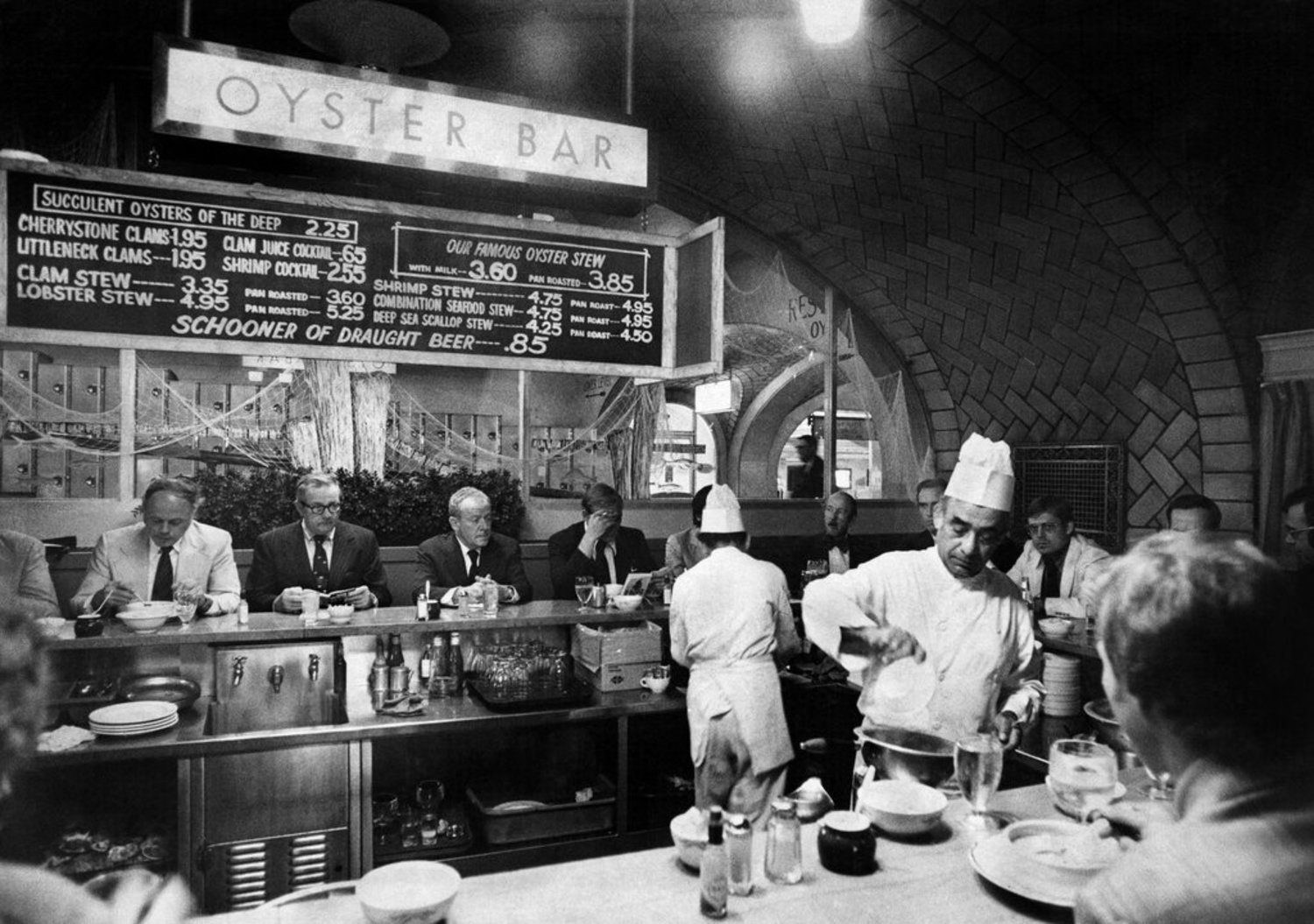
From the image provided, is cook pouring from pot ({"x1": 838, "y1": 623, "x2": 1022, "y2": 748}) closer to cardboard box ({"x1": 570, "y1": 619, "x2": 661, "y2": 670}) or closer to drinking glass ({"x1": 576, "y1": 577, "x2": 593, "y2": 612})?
cardboard box ({"x1": 570, "y1": 619, "x2": 661, "y2": 670})

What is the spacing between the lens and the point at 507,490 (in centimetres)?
856

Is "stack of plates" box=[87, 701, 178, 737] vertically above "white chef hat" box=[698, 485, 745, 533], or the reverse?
"white chef hat" box=[698, 485, 745, 533]

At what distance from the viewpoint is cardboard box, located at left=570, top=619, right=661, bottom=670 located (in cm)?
405

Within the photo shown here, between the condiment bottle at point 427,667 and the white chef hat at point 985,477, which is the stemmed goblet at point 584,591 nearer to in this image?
the condiment bottle at point 427,667

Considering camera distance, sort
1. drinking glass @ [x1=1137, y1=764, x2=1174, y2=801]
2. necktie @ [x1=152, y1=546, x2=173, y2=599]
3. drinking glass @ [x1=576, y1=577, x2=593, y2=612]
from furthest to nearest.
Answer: necktie @ [x1=152, y1=546, x2=173, y2=599]
drinking glass @ [x1=576, y1=577, x2=593, y2=612]
drinking glass @ [x1=1137, y1=764, x2=1174, y2=801]

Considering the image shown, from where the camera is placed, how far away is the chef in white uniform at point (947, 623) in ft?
8.43

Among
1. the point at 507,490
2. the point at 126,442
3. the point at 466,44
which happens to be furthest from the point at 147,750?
the point at 126,442

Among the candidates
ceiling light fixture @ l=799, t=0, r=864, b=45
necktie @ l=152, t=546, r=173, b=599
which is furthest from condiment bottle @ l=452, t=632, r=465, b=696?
ceiling light fixture @ l=799, t=0, r=864, b=45

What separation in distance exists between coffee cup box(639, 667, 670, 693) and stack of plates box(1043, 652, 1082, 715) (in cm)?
178

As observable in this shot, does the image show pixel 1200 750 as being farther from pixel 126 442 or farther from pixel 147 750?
pixel 126 442

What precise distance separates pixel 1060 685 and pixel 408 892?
3.36m

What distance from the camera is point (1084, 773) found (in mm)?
1902

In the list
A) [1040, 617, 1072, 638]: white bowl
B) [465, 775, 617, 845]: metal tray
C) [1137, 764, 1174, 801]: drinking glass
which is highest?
[1137, 764, 1174, 801]: drinking glass

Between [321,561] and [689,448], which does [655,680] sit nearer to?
[321,561]
